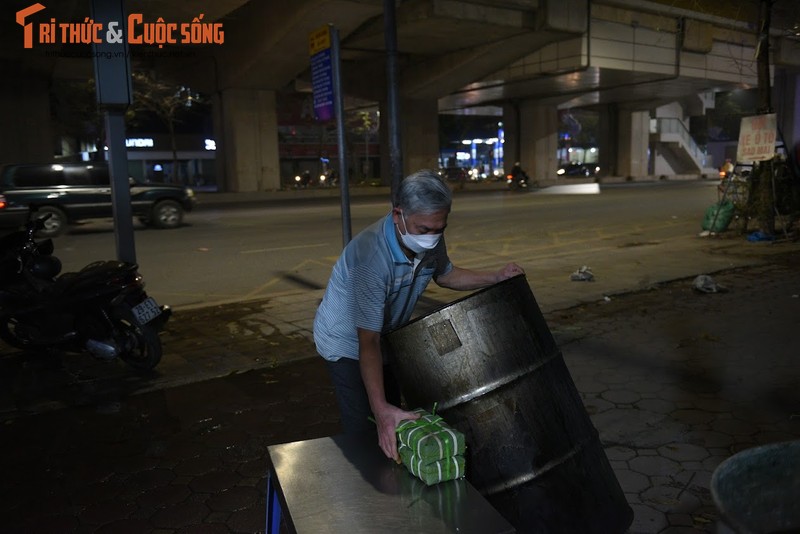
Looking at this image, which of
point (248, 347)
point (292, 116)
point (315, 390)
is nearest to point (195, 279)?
point (248, 347)

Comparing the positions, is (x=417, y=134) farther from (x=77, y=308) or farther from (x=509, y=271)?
(x=509, y=271)

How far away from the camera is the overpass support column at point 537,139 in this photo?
133ft

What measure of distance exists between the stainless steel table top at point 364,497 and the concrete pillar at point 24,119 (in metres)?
30.3

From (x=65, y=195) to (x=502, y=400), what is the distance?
606 inches

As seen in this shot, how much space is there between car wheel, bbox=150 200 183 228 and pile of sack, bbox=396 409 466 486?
1562 cm

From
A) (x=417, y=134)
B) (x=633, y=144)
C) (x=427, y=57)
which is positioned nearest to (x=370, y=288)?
(x=427, y=57)

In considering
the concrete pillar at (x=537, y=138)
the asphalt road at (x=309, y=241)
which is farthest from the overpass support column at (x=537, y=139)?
the asphalt road at (x=309, y=241)

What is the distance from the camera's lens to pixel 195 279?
32.0ft

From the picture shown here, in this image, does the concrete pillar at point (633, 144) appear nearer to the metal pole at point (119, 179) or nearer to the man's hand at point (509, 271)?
the metal pole at point (119, 179)

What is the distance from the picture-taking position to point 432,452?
1918 mm

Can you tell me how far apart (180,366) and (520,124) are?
38.1 metres

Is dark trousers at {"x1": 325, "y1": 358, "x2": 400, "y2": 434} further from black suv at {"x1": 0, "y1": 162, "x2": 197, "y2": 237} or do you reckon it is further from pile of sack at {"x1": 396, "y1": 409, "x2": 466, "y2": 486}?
black suv at {"x1": 0, "y1": 162, "x2": 197, "y2": 237}

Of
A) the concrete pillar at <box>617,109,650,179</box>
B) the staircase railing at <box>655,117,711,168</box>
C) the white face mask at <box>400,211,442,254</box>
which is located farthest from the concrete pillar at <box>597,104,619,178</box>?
the white face mask at <box>400,211,442,254</box>

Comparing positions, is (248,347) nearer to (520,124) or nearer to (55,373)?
(55,373)
